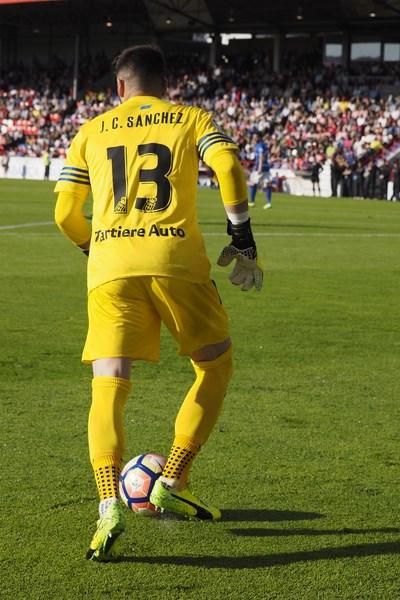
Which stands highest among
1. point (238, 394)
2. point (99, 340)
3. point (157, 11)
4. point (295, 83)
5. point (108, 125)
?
point (157, 11)

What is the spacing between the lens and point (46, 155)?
52.2m

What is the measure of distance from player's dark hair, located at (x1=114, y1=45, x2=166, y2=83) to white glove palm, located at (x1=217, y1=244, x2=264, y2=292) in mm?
817

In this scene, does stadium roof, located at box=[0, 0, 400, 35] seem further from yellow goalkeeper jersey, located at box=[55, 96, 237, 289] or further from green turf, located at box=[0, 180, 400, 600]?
yellow goalkeeper jersey, located at box=[55, 96, 237, 289]

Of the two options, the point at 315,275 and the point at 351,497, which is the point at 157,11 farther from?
the point at 351,497

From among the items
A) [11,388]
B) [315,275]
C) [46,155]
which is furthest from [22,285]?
[46,155]

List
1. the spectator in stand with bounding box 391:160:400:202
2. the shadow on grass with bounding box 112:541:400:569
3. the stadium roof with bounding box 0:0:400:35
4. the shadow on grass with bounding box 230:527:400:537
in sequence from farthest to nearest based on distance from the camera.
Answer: the stadium roof with bounding box 0:0:400:35 < the spectator in stand with bounding box 391:160:400:202 < the shadow on grass with bounding box 230:527:400:537 < the shadow on grass with bounding box 112:541:400:569

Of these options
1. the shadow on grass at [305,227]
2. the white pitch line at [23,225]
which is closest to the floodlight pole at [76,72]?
the shadow on grass at [305,227]

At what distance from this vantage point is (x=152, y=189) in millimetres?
4773

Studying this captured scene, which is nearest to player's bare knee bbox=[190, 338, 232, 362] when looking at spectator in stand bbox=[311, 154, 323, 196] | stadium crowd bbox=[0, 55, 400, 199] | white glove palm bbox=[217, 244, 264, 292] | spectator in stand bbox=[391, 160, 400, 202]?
white glove palm bbox=[217, 244, 264, 292]

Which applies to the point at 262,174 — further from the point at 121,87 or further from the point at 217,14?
the point at 217,14

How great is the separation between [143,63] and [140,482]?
1.82 meters

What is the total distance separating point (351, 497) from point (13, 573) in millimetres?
1801

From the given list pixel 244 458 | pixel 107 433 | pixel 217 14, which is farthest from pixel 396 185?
pixel 107 433

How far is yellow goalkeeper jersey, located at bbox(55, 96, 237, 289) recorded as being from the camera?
475 centimetres
